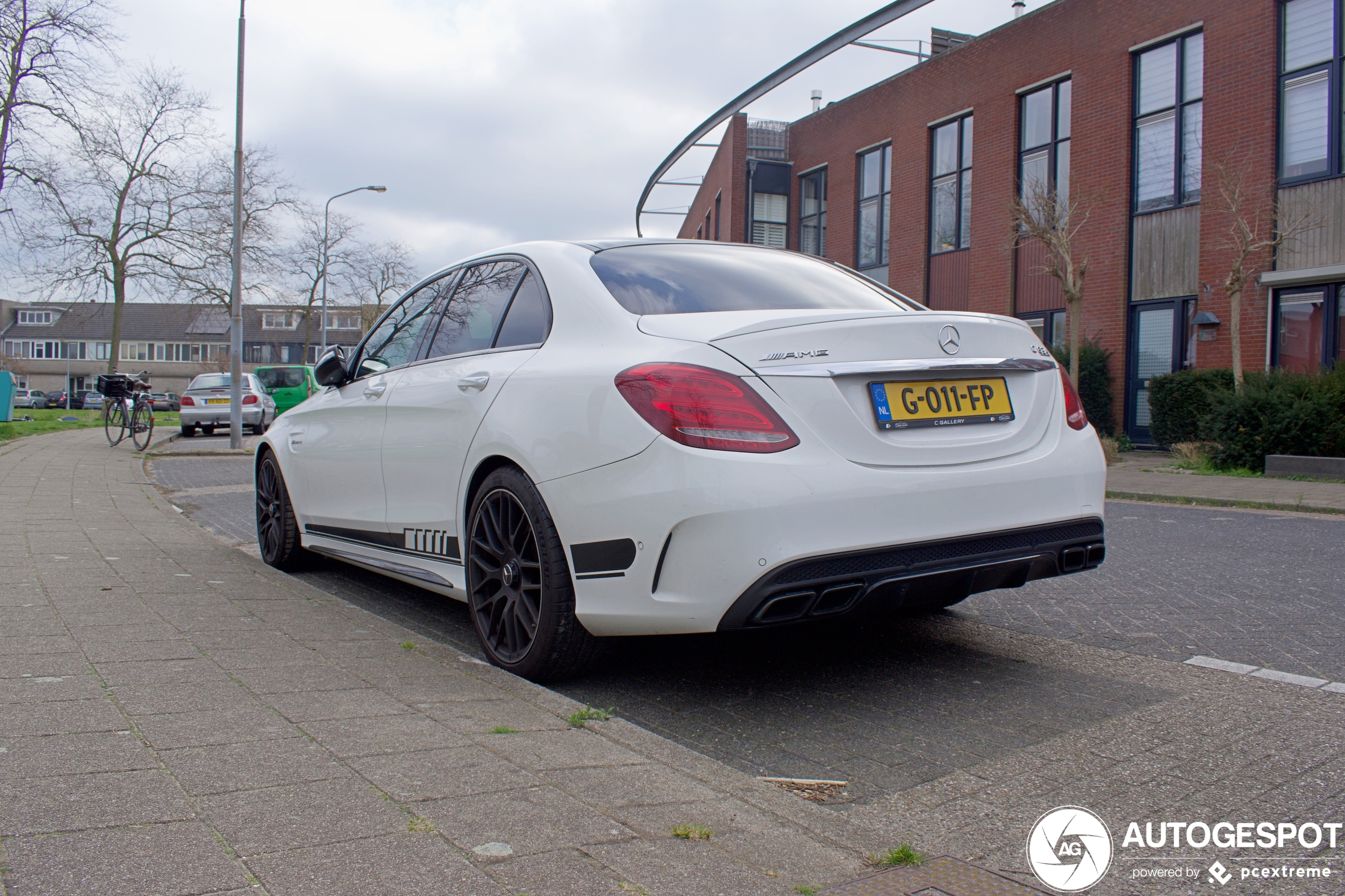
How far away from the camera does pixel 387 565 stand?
4.54 m

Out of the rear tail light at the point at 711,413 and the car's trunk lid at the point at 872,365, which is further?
the car's trunk lid at the point at 872,365

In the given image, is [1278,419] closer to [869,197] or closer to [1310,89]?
[1310,89]

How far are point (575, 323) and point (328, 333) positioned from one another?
314 feet

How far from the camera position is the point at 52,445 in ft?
52.5

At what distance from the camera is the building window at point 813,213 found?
2957cm

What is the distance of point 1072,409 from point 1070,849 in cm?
181

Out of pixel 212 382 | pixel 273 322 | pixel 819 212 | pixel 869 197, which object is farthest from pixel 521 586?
pixel 273 322

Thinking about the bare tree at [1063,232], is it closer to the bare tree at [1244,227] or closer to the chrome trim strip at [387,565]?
the bare tree at [1244,227]

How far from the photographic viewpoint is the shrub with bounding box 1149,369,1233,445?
Result: 53.7ft

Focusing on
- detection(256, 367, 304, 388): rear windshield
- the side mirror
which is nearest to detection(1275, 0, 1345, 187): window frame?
the side mirror

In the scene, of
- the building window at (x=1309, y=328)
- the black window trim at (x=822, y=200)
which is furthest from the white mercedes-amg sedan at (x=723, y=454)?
the black window trim at (x=822, y=200)

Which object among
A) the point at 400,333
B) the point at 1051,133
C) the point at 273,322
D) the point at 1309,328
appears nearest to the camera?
the point at 400,333

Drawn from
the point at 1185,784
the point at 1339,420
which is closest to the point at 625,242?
the point at 1185,784

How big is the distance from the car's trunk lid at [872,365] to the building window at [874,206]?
929 inches
